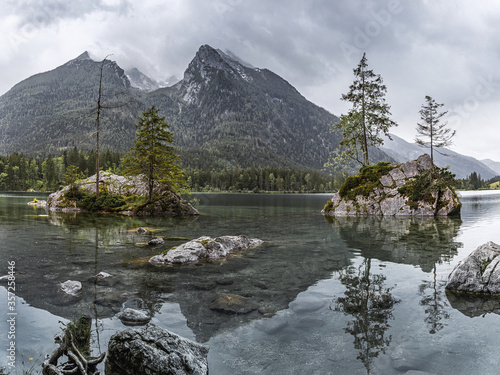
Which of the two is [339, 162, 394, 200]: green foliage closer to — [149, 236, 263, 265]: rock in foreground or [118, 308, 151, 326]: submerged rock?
[149, 236, 263, 265]: rock in foreground

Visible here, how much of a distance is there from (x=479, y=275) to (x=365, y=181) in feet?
108

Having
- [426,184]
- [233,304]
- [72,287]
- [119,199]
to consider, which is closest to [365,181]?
[426,184]

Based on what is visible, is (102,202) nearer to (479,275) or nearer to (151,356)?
(151,356)

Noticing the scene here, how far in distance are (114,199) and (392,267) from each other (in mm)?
35873

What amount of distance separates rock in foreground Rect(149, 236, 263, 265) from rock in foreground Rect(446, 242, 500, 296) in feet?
30.3

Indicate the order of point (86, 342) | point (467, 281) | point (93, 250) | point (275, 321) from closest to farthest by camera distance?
1. point (86, 342)
2. point (275, 321)
3. point (467, 281)
4. point (93, 250)

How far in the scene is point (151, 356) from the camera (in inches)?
186

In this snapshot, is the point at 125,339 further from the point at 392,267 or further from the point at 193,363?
the point at 392,267

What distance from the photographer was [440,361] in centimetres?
531

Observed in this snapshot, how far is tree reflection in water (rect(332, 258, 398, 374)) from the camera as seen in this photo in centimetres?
577

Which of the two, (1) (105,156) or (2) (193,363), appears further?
(1) (105,156)

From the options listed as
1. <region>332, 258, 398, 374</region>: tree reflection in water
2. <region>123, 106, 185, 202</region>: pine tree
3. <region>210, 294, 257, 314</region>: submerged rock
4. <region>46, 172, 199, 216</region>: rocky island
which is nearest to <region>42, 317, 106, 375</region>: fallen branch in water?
<region>210, 294, 257, 314</region>: submerged rock

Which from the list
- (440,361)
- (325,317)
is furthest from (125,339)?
(440,361)

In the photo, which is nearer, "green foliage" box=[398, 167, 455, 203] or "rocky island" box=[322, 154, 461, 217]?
"green foliage" box=[398, 167, 455, 203]
